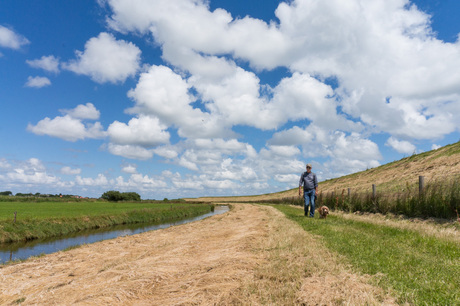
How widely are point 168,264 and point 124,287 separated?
56.2 inches

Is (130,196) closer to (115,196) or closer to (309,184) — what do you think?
(115,196)

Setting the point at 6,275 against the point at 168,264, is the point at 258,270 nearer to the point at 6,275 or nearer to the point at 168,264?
the point at 168,264

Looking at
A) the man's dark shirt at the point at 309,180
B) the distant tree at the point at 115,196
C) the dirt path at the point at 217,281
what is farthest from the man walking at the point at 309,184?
the distant tree at the point at 115,196

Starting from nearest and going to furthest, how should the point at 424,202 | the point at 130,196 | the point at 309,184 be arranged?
the point at 424,202
the point at 309,184
the point at 130,196

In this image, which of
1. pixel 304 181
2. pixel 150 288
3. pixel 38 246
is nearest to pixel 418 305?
pixel 150 288

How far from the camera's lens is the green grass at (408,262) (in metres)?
3.35

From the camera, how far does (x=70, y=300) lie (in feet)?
15.7

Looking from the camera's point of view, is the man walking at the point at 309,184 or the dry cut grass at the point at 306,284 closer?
the dry cut grass at the point at 306,284

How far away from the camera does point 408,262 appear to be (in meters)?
4.64

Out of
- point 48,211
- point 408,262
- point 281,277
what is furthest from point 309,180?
point 48,211

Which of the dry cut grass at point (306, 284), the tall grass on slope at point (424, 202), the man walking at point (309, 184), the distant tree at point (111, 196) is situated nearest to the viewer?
the dry cut grass at point (306, 284)

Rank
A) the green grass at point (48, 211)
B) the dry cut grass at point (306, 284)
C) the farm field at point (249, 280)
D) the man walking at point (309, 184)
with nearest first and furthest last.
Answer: the dry cut grass at point (306, 284), the farm field at point (249, 280), the man walking at point (309, 184), the green grass at point (48, 211)

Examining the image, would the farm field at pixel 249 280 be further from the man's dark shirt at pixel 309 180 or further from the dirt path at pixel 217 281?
the man's dark shirt at pixel 309 180

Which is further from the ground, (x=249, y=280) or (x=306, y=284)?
(x=306, y=284)
